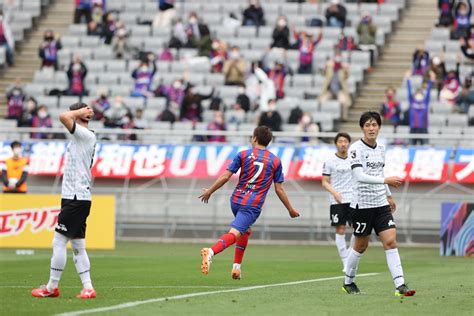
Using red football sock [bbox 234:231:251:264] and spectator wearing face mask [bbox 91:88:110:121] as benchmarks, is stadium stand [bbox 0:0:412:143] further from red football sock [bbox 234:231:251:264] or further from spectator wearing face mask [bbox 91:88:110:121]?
red football sock [bbox 234:231:251:264]

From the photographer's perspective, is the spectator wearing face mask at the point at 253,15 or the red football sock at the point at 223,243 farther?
the spectator wearing face mask at the point at 253,15

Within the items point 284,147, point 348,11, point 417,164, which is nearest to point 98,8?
point 348,11

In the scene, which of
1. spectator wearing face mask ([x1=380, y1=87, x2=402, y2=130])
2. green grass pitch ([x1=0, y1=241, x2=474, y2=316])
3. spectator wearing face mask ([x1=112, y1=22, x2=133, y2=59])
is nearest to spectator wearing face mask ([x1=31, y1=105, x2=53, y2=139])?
spectator wearing face mask ([x1=112, y1=22, x2=133, y2=59])

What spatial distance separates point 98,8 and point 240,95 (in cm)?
849

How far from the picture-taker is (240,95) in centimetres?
3416

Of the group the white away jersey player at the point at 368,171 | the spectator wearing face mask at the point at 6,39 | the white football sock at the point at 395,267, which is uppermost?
the white away jersey player at the point at 368,171

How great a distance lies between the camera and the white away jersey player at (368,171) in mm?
15023

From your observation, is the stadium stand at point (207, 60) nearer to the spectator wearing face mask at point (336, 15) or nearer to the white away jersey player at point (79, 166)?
the spectator wearing face mask at point (336, 15)

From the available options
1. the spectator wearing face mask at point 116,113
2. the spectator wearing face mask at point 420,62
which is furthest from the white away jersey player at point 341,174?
the spectator wearing face mask at point 420,62

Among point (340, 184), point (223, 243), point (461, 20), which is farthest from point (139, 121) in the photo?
point (223, 243)

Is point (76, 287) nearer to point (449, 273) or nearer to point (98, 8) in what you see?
point (449, 273)

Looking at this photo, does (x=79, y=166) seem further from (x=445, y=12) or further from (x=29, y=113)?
(x=445, y=12)

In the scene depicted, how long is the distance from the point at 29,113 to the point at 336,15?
9.59 meters

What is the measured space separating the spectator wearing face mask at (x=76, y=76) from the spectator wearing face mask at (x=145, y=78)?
1626 millimetres
